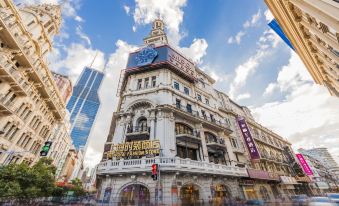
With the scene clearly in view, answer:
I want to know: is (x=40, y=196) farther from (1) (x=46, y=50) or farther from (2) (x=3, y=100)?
(1) (x=46, y=50)

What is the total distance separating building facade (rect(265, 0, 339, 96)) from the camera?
389 inches

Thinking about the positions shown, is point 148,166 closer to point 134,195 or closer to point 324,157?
point 134,195

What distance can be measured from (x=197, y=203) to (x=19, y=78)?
31.3 metres

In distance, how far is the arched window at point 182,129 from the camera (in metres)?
23.5

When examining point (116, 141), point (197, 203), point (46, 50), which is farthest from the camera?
point (46, 50)

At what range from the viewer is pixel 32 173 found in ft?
59.9

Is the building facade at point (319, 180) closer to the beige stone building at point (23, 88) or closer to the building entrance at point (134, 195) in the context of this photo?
the building entrance at point (134, 195)

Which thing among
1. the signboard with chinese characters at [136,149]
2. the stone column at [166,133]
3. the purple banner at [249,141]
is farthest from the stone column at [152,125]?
the purple banner at [249,141]

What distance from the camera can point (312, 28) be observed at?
48.0ft

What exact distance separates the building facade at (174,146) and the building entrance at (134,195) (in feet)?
0.30

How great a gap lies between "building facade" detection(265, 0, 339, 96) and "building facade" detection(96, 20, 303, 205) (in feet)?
49.6

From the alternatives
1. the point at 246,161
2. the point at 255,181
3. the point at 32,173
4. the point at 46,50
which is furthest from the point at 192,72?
the point at 46,50

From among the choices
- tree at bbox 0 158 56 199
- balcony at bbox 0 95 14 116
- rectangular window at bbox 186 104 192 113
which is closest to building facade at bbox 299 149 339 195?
rectangular window at bbox 186 104 192 113

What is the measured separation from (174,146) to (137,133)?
516cm
